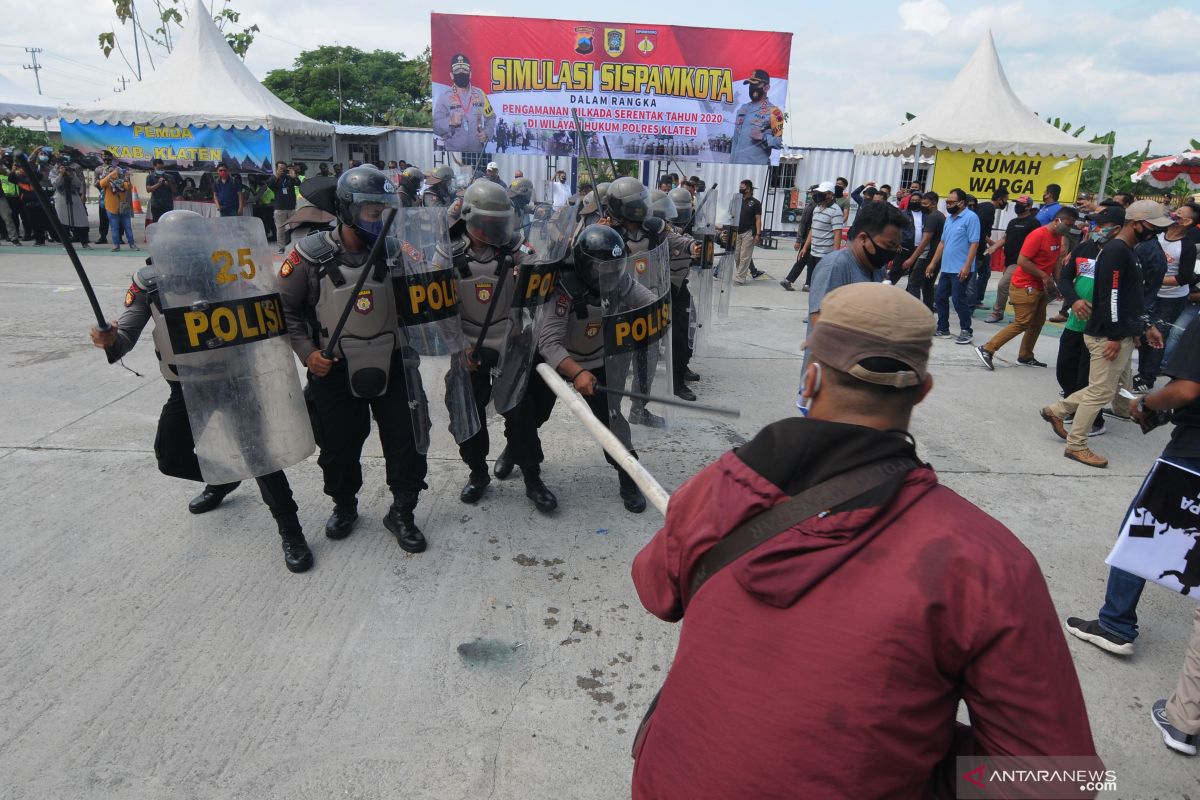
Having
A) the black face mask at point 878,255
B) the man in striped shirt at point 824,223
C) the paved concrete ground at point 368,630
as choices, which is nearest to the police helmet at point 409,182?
the paved concrete ground at point 368,630

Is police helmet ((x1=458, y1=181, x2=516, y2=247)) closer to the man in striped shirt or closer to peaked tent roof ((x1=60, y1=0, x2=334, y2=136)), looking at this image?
the man in striped shirt

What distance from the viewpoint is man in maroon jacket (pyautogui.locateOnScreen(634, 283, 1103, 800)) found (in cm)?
99

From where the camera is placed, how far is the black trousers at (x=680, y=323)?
6293mm

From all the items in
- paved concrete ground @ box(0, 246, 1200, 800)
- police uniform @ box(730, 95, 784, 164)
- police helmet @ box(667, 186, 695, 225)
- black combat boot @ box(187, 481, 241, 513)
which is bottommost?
paved concrete ground @ box(0, 246, 1200, 800)

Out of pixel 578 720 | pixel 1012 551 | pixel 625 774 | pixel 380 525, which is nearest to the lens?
pixel 1012 551

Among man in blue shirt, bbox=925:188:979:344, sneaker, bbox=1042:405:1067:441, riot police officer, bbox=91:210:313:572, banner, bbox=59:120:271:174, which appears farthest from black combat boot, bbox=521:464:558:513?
banner, bbox=59:120:271:174

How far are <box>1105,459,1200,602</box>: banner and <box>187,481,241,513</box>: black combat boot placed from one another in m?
4.23

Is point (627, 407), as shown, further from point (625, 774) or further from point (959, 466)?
point (625, 774)

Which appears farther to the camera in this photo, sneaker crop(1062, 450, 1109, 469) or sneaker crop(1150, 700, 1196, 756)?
sneaker crop(1062, 450, 1109, 469)

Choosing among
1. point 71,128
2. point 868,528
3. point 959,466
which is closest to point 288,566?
point 868,528

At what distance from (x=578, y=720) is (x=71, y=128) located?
20209 mm

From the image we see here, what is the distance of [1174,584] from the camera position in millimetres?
2686

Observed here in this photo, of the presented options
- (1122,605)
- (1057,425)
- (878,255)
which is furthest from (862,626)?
(1057,425)

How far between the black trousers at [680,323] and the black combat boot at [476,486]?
2489 mm
